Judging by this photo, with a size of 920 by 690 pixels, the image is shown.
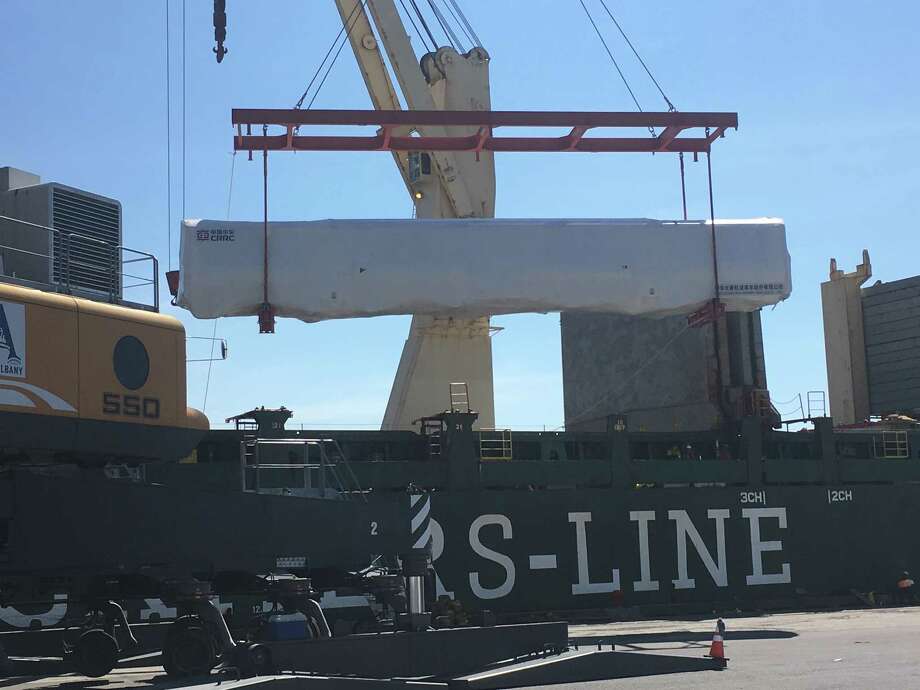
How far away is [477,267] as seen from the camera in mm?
22703

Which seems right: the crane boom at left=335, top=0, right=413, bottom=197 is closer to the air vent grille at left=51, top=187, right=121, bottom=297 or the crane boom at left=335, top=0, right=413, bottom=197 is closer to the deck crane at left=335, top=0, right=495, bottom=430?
the deck crane at left=335, top=0, right=495, bottom=430

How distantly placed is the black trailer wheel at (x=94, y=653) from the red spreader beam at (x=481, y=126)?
1193cm

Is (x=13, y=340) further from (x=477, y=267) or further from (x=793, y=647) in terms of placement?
(x=477, y=267)

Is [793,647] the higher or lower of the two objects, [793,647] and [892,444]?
the lower

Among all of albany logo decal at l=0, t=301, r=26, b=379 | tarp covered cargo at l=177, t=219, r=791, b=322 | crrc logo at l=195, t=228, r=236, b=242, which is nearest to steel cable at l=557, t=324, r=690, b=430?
tarp covered cargo at l=177, t=219, r=791, b=322

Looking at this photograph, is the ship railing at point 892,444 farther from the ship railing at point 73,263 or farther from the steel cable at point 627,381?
the ship railing at point 73,263

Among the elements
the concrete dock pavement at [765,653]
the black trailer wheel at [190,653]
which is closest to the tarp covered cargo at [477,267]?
the concrete dock pavement at [765,653]

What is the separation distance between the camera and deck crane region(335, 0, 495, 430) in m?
33.4

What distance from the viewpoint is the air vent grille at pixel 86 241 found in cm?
1272

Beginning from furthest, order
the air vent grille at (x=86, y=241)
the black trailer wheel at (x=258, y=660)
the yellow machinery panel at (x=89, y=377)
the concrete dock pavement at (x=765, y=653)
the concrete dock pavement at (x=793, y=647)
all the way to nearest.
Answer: the concrete dock pavement at (x=793, y=647), the concrete dock pavement at (x=765, y=653), the air vent grille at (x=86, y=241), the black trailer wheel at (x=258, y=660), the yellow machinery panel at (x=89, y=377)

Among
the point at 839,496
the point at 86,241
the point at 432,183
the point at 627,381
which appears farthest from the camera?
the point at 432,183

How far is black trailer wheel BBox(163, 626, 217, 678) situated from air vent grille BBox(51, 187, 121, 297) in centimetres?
384

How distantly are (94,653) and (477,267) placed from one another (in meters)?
11.6

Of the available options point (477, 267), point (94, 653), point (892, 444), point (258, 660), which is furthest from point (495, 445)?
point (258, 660)
